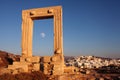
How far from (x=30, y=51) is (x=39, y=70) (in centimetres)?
309

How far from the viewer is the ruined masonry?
51.1 feet

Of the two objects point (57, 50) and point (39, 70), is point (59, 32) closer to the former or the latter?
point (57, 50)

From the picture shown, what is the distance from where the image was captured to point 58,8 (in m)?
17.8

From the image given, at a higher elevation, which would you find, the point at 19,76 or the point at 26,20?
the point at 26,20

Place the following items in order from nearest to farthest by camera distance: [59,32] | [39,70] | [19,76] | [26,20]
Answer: [19,76] → [39,70] → [59,32] → [26,20]

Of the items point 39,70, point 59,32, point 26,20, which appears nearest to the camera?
point 39,70

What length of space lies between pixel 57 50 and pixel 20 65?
3.13 metres

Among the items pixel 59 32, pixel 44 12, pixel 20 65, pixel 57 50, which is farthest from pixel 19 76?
pixel 44 12

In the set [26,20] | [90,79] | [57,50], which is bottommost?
[90,79]

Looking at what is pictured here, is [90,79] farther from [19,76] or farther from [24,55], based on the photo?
[24,55]

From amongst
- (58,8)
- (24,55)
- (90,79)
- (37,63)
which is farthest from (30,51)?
(90,79)

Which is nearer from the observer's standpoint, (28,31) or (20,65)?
(20,65)

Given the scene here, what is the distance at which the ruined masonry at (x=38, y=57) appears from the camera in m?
15.6

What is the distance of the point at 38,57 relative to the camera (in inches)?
671
